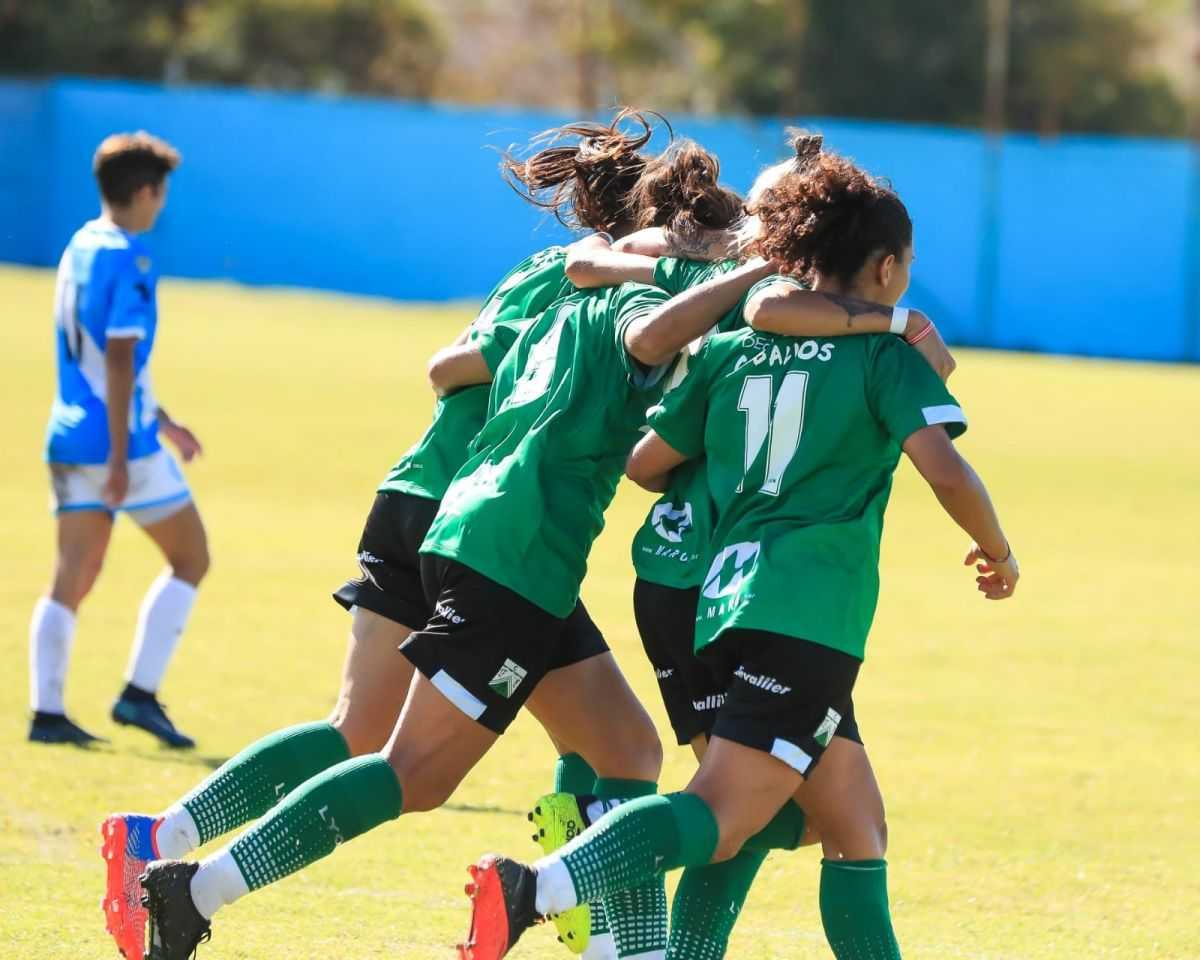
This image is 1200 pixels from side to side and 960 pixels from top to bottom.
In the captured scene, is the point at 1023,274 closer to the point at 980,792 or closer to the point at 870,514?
the point at 980,792

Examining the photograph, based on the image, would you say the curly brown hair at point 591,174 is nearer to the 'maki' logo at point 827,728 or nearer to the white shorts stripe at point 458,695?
the white shorts stripe at point 458,695

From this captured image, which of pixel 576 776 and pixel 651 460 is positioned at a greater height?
pixel 651 460

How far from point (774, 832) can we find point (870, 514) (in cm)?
76

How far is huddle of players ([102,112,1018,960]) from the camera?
3.88 meters

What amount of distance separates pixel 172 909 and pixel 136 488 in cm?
337

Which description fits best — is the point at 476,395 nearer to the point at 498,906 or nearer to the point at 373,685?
the point at 373,685

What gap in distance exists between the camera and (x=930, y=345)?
4.01 metres

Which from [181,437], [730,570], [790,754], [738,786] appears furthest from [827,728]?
[181,437]

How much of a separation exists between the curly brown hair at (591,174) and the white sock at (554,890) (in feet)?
5.34

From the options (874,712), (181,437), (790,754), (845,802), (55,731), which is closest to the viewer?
(790,754)

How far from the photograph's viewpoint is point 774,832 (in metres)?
4.25

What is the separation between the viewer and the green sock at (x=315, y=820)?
13.2 ft

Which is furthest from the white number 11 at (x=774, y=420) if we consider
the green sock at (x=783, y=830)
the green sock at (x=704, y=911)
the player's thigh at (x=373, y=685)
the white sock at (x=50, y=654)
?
the white sock at (x=50, y=654)

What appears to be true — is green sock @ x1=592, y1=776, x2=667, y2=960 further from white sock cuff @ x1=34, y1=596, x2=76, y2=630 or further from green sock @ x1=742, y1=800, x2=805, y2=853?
white sock cuff @ x1=34, y1=596, x2=76, y2=630
